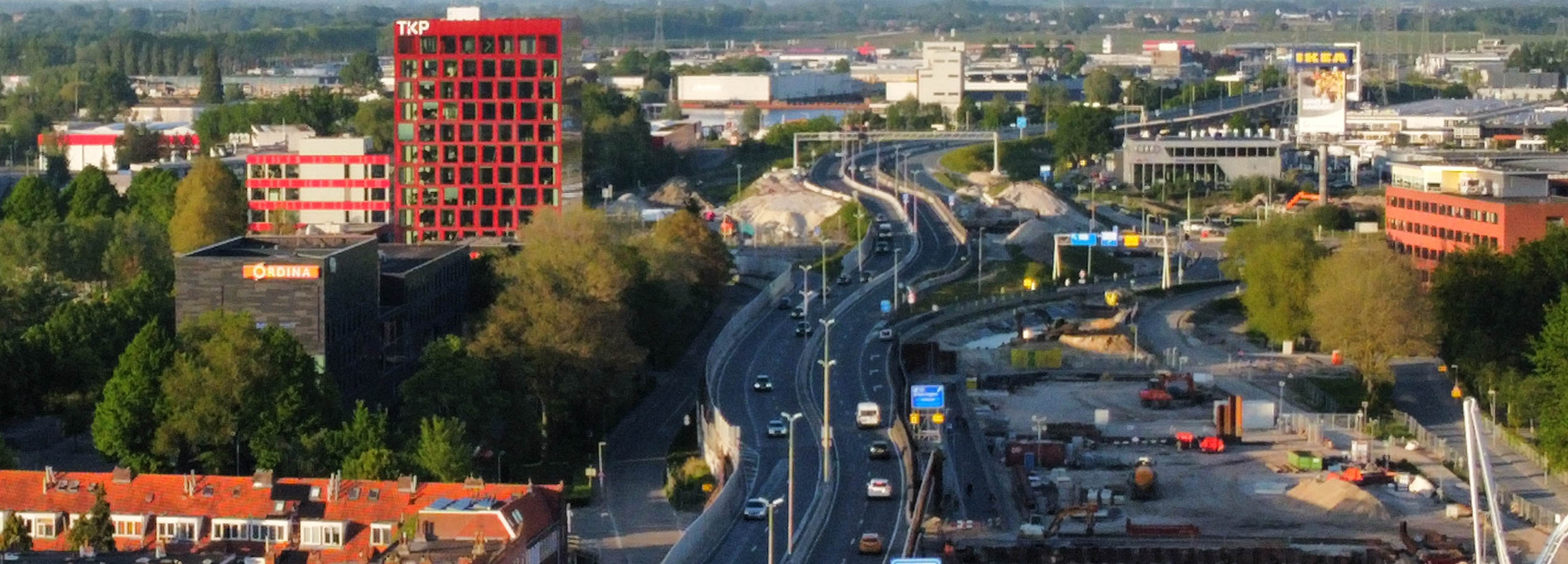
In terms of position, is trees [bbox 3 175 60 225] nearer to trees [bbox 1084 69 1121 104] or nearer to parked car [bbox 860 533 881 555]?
parked car [bbox 860 533 881 555]

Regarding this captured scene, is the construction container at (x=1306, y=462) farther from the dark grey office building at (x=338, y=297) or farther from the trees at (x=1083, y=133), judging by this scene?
the trees at (x=1083, y=133)

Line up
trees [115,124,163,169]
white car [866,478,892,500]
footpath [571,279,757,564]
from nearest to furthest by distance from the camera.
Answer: footpath [571,279,757,564] → white car [866,478,892,500] → trees [115,124,163,169]

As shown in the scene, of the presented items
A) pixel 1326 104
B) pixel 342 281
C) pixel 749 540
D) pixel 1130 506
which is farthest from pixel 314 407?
pixel 1326 104

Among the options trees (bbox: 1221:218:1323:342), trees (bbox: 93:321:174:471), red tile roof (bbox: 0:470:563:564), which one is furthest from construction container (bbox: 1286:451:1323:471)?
trees (bbox: 93:321:174:471)

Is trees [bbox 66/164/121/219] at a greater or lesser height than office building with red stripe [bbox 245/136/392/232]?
lesser

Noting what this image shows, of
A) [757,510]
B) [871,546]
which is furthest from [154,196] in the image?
[871,546]

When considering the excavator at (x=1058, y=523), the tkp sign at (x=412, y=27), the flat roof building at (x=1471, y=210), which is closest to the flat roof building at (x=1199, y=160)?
the flat roof building at (x=1471, y=210)
